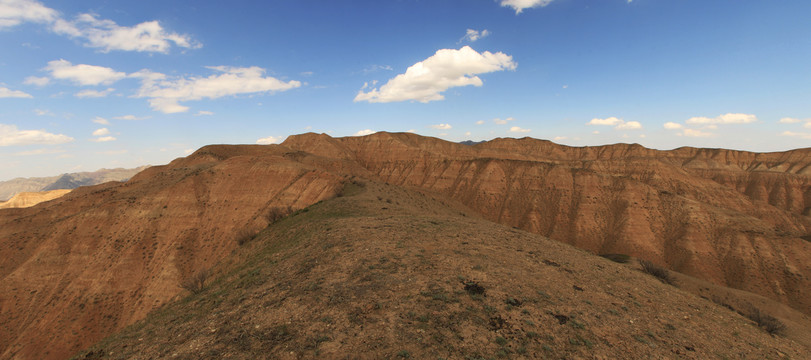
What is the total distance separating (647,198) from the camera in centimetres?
5359

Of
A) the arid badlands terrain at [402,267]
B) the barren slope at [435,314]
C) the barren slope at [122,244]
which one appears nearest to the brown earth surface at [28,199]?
the arid badlands terrain at [402,267]

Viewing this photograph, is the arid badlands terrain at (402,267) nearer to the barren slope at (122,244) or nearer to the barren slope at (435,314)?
the barren slope at (435,314)

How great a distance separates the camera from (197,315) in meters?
11.5

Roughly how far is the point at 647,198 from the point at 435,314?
62.8 metres

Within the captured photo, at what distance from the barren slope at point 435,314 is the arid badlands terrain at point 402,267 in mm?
85

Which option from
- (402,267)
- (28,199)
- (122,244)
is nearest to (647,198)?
(402,267)

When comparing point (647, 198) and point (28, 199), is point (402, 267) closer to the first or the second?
point (647, 198)

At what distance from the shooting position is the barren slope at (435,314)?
8211 millimetres

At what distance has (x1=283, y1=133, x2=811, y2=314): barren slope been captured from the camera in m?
38.6

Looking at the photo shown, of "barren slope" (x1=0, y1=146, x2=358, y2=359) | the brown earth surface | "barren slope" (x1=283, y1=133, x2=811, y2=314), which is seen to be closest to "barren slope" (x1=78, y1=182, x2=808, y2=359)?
"barren slope" (x1=0, y1=146, x2=358, y2=359)

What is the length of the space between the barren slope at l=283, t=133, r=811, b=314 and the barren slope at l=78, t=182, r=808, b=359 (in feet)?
127

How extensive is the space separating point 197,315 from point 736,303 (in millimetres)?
37341

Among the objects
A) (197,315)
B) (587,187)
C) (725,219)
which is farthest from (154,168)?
(725,219)

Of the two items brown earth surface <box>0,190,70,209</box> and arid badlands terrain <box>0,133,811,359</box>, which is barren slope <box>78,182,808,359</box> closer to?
arid badlands terrain <box>0,133,811,359</box>
